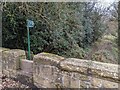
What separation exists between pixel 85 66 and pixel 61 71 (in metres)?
0.47

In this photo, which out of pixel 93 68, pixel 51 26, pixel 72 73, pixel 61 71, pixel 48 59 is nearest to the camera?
pixel 93 68

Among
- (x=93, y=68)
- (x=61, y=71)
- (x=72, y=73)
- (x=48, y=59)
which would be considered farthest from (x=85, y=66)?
(x=48, y=59)

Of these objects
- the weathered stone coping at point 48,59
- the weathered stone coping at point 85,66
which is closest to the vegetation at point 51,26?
the weathered stone coping at point 48,59

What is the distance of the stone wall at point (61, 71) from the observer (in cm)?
271

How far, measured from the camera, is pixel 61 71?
10.4 ft

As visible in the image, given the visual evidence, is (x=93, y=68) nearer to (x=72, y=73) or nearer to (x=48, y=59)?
(x=72, y=73)

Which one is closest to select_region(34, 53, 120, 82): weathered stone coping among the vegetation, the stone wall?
the stone wall

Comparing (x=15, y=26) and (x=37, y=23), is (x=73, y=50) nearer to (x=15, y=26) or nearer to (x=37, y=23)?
(x=37, y=23)

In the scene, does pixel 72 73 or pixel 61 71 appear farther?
pixel 61 71

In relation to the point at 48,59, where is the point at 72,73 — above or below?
below

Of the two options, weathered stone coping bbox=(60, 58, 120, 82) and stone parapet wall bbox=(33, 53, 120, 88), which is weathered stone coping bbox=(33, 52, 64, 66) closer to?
stone parapet wall bbox=(33, 53, 120, 88)

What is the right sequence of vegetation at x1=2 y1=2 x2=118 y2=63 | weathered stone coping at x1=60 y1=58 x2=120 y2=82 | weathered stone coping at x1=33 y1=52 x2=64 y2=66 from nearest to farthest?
1. weathered stone coping at x1=60 y1=58 x2=120 y2=82
2. weathered stone coping at x1=33 y1=52 x2=64 y2=66
3. vegetation at x1=2 y1=2 x2=118 y2=63

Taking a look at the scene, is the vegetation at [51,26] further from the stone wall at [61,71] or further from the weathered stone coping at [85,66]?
the weathered stone coping at [85,66]

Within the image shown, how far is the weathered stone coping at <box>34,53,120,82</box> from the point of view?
2652mm
